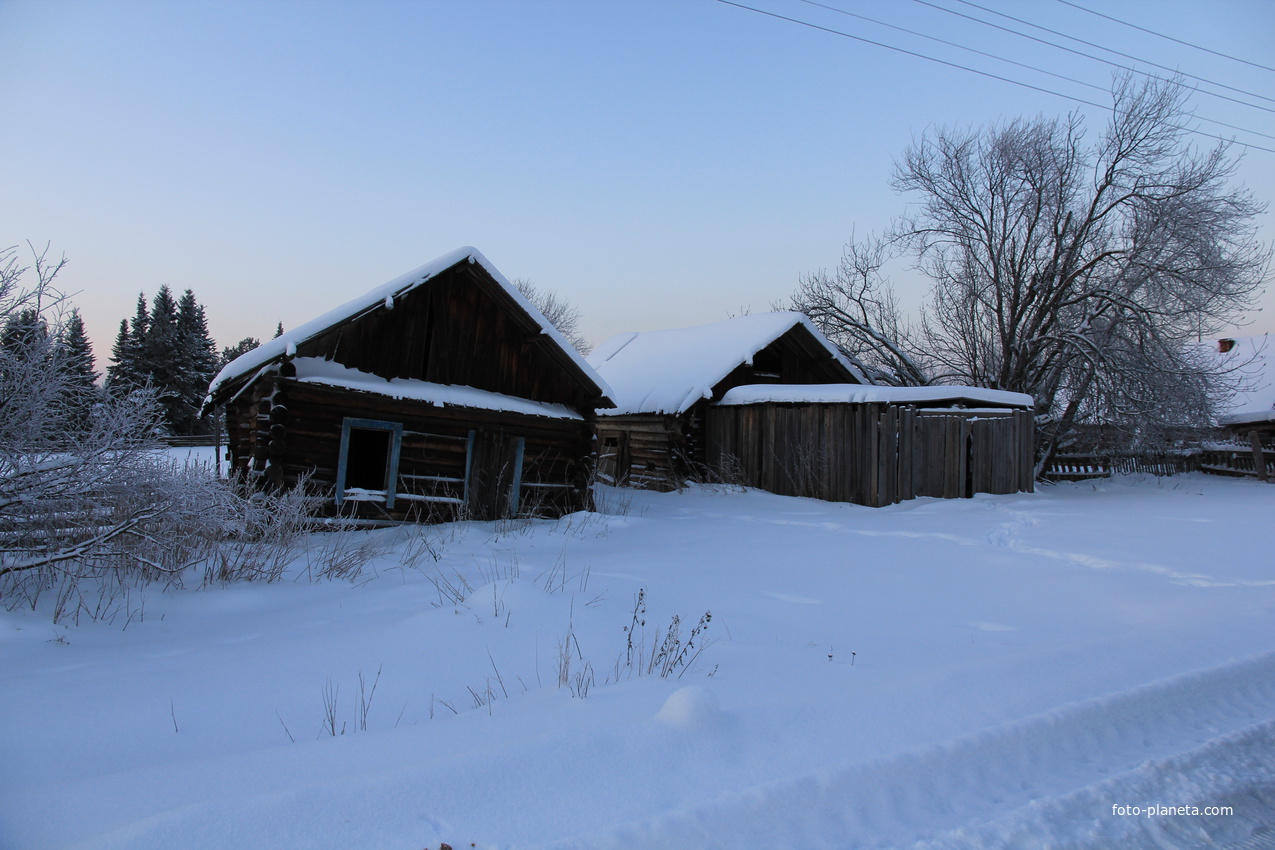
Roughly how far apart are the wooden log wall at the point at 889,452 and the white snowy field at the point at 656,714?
6.47 metres

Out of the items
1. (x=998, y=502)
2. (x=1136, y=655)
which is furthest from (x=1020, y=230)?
(x=1136, y=655)

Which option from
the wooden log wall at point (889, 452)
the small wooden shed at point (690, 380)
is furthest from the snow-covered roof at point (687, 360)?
the wooden log wall at point (889, 452)

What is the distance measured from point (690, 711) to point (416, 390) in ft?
30.4

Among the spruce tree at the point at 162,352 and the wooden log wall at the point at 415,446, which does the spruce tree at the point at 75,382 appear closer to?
the wooden log wall at the point at 415,446

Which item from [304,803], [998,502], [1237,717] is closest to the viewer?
[304,803]

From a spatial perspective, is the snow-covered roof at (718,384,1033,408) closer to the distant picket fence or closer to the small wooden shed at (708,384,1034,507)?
the small wooden shed at (708,384,1034,507)

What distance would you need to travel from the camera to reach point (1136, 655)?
4004 mm

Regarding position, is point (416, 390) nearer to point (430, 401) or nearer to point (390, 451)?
point (430, 401)

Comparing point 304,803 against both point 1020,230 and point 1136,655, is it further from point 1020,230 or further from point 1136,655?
point 1020,230

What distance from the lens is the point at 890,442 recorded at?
44.2 feet

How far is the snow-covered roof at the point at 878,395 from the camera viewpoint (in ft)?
45.0

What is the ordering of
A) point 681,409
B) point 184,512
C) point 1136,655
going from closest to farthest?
point 1136,655, point 184,512, point 681,409

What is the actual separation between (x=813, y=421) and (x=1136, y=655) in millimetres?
10743

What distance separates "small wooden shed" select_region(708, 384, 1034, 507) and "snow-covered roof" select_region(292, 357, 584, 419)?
5203 mm
